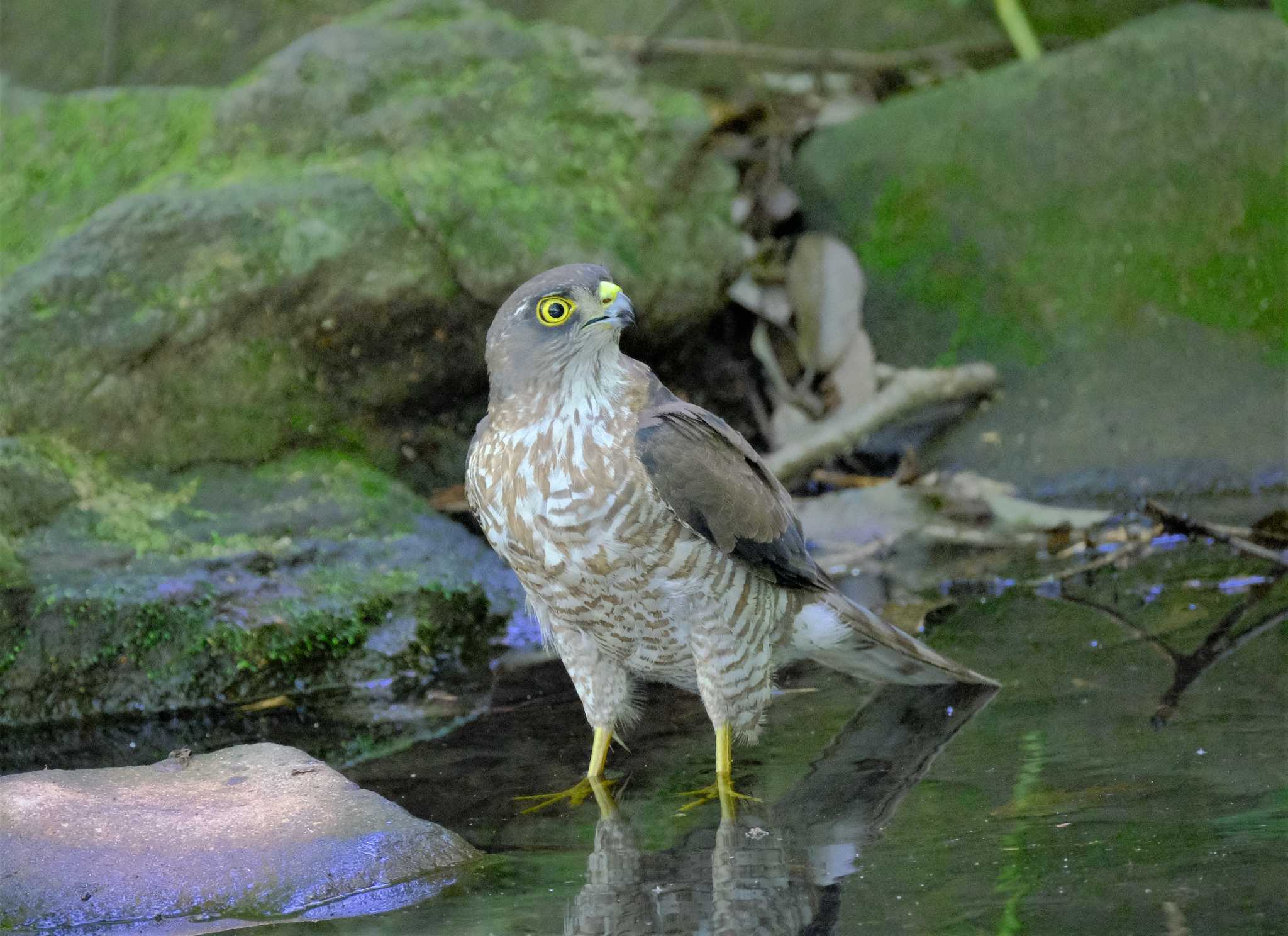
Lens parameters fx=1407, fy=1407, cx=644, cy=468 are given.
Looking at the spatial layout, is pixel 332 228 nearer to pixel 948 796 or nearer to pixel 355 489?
Answer: pixel 355 489

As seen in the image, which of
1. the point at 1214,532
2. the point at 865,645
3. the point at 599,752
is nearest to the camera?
the point at 599,752

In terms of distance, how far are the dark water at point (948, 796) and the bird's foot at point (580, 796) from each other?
4cm

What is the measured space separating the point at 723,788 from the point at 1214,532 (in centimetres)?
257

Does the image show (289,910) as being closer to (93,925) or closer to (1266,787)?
(93,925)

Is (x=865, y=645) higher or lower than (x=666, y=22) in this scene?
lower

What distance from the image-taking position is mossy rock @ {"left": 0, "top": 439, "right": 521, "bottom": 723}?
4.86 metres

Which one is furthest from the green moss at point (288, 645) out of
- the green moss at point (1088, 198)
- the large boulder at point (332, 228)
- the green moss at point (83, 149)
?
the green moss at point (1088, 198)

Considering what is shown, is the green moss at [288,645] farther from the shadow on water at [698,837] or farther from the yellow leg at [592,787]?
the yellow leg at [592,787]

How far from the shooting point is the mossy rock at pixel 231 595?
4.86m

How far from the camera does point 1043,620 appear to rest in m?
4.90

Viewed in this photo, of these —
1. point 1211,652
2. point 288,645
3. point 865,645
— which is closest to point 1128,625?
point 1211,652

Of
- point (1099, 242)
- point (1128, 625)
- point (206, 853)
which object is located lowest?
point (1128, 625)

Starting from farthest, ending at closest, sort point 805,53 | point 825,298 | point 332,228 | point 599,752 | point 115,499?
point 805,53 < point 825,298 < point 332,228 < point 115,499 < point 599,752

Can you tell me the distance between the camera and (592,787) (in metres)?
3.85
